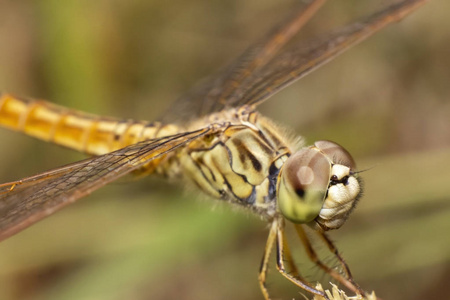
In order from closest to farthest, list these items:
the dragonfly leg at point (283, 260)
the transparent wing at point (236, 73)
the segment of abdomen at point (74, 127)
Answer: the dragonfly leg at point (283, 260)
the segment of abdomen at point (74, 127)
the transparent wing at point (236, 73)

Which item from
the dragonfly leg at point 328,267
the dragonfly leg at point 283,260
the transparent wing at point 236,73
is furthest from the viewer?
the transparent wing at point 236,73

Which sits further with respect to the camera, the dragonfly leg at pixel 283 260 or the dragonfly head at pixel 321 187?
the dragonfly leg at pixel 283 260

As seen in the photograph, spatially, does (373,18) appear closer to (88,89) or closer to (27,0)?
(88,89)

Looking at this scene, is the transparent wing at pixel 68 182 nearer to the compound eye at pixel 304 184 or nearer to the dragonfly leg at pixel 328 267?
the compound eye at pixel 304 184

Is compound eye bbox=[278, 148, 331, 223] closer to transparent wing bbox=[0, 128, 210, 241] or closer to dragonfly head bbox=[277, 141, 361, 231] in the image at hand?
dragonfly head bbox=[277, 141, 361, 231]

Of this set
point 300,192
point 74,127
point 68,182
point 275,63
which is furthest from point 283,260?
point 74,127

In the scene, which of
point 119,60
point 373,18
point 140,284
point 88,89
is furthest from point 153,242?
point 373,18

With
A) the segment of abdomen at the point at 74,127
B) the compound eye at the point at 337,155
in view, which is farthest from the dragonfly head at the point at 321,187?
the segment of abdomen at the point at 74,127

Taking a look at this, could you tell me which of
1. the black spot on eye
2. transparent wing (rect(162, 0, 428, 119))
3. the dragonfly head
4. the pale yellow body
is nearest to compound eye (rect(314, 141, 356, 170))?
the dragonfly head
